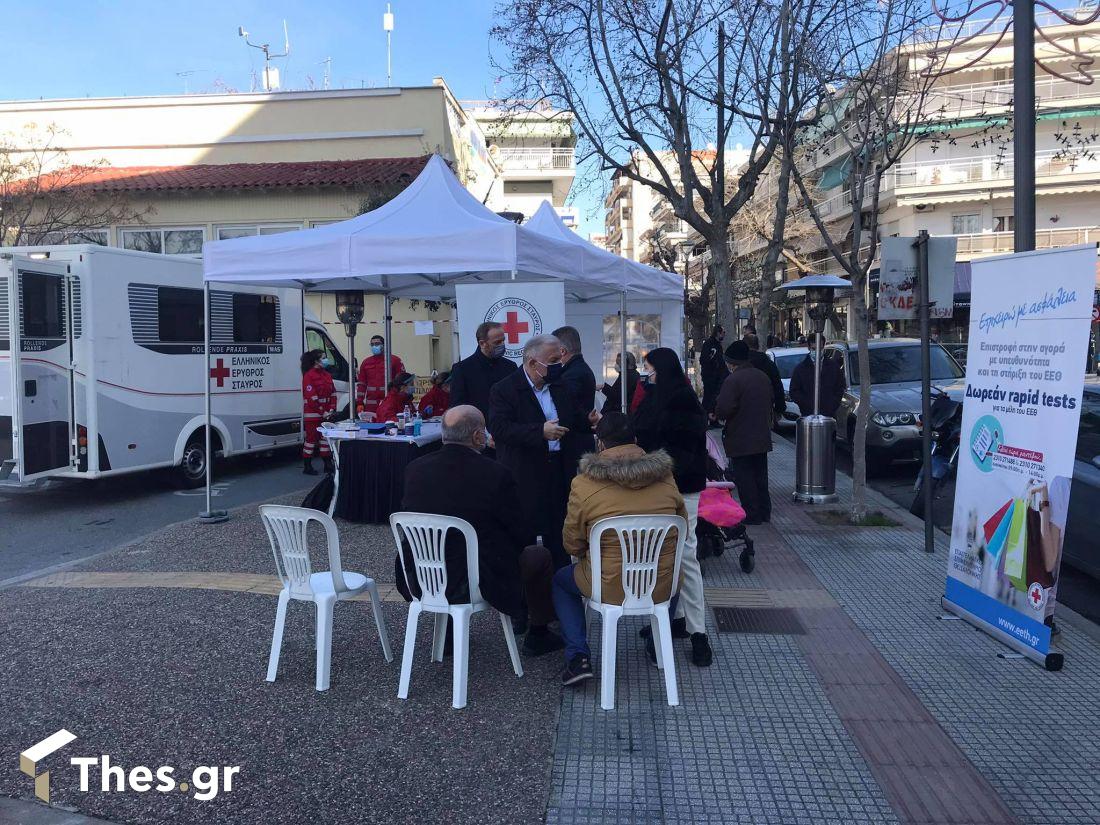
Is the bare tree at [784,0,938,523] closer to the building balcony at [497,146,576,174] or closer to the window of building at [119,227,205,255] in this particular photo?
the window of building at [119,227,205,255]

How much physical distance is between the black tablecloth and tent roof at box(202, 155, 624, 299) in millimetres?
1793

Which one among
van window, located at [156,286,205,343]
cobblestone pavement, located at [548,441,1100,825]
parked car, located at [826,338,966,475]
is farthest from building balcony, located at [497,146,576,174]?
cobblestone pavement, located at [548,441,1100,825]

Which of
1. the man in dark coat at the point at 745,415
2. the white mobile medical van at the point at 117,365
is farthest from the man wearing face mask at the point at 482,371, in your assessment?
the white mobile medical van at the point at 117,365

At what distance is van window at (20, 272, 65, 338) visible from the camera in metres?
9.00

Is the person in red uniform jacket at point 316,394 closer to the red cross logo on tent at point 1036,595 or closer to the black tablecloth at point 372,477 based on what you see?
the black tablecloth at point 372,477

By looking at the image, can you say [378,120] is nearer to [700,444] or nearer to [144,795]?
[700,444]

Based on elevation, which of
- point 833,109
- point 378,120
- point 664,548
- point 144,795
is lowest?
point 144,795

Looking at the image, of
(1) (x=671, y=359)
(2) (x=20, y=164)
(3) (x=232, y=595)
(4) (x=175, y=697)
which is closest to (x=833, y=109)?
(1) (x=671, y=359)

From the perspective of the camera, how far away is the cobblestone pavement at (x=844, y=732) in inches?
132

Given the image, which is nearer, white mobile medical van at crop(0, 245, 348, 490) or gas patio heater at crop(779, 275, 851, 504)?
white mobile medical van at crop(0, 245, 348, 490)

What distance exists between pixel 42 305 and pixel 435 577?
726cm

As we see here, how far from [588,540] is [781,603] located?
2361 millimetres

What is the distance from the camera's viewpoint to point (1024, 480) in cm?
482

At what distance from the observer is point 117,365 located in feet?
32.2
